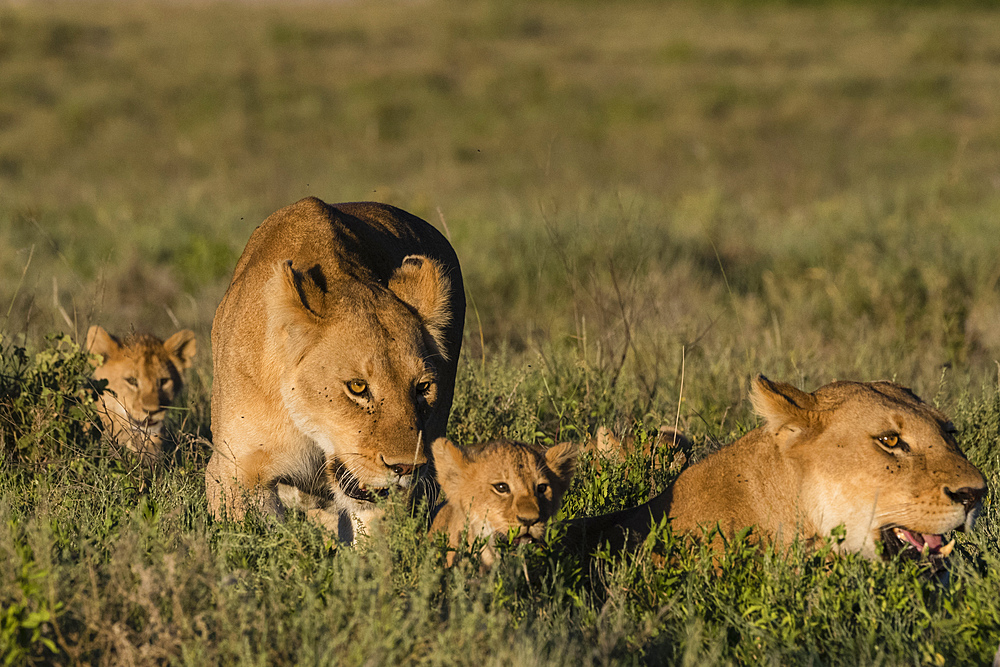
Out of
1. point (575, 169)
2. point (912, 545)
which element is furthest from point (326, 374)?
point (575, 169)

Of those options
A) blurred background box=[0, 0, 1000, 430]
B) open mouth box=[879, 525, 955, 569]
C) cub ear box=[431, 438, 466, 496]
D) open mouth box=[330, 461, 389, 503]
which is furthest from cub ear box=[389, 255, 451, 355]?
open mouth box=[879, 525, 955, 569]

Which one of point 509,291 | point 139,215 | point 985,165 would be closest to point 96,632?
point 509,291

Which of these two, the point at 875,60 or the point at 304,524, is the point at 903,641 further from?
the point at 875,60

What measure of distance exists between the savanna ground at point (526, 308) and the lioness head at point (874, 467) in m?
0.18

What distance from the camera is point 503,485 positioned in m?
4.03

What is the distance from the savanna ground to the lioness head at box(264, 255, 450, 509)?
1.02 feet

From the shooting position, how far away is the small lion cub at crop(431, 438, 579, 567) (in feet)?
13.0

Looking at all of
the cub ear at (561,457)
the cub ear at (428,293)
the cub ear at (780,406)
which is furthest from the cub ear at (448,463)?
the cub ear at (780,406)

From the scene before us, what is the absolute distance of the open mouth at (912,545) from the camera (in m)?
3.95

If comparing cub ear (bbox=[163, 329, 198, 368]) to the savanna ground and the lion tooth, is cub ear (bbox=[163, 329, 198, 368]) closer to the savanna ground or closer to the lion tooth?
the savanna ground

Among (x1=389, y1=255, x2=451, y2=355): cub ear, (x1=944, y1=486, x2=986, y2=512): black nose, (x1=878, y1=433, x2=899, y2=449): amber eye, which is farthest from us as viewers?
(x1=389, y1=255, x2=451, y2=355): cub ear

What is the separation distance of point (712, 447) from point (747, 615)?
7.19ft

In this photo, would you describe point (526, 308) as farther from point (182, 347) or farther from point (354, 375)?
point (354, 375)

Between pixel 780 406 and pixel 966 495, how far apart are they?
73 centimetres
